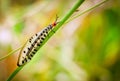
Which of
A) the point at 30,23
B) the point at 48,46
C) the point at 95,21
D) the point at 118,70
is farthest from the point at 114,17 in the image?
the point at 30,23

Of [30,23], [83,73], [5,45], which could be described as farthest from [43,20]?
[83,73]

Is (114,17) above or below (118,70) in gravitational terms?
above

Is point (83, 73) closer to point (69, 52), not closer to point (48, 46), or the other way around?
point (69, 52)

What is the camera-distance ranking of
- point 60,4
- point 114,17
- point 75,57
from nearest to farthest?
point 114,17 < point 75,57 < point 60,4

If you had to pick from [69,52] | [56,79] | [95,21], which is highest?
[95,21]

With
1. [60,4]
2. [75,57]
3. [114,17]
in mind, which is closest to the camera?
[114,17]

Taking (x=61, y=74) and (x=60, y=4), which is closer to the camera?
(x=61, y=74)
